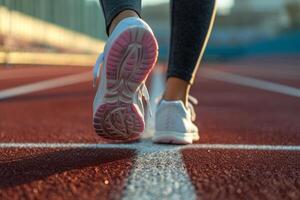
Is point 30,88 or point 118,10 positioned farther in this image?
point 30,88

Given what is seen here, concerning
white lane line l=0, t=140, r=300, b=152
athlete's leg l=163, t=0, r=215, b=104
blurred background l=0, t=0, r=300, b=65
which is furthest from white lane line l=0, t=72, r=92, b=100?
blurred background l=0, t=0, r=300, b=65

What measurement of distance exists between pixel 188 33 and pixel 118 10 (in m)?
0.27

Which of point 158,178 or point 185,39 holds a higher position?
point 185,39

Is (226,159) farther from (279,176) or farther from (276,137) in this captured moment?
(276,137)

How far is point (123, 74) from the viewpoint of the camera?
130cm

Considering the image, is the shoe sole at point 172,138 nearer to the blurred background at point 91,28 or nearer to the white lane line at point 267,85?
the white lane line at point 267,85

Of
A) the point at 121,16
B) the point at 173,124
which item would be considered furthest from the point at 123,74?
the point at 173,124

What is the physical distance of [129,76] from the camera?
1.30 m

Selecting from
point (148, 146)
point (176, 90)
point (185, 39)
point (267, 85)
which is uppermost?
point (185, 39)

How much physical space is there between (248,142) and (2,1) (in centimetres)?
763

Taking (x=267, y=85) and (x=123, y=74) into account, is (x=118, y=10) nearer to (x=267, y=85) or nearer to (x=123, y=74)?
(x=123, y=74)

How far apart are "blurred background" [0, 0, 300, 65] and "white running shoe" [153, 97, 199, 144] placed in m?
7.43

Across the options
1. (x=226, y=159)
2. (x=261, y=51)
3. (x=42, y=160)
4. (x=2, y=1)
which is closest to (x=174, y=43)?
(x=226, y=159)

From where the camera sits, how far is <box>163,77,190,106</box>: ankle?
155 centimetres
